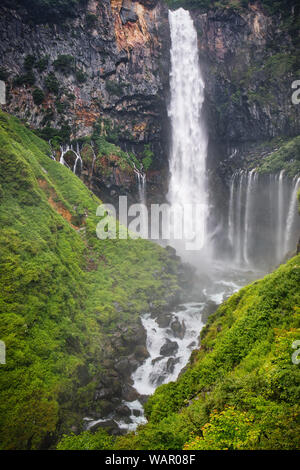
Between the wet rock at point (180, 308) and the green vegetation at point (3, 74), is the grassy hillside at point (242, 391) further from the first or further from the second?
the green vegetation at point (3, 74)

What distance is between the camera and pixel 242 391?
6566mm

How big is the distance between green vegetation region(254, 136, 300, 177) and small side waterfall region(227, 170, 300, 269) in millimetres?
849

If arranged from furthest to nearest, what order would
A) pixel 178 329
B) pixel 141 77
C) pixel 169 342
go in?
1. pixel 141 77
2. pixel 178 329
3. pixel 169 342

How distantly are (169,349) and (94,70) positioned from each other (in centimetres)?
3263

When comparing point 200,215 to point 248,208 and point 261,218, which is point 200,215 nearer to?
point 248,208

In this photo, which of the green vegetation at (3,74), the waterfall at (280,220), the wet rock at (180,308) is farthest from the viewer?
the waterfall at (280,220)

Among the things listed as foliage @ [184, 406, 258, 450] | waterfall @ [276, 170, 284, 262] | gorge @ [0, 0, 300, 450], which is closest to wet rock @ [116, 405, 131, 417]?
gorge @ [0, 0, 300, 450]

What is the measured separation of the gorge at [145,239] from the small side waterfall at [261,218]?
0.20 meters

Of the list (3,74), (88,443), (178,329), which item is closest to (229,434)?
(88,443)

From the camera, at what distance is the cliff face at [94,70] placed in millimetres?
29875

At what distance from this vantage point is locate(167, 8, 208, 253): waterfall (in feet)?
128

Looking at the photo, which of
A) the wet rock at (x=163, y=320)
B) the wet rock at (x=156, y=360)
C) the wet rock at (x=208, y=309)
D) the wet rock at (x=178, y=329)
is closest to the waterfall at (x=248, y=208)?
the wet rock at (x=208, y=309)

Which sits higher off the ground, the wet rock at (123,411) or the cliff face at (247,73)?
the cliff face at (247,73)

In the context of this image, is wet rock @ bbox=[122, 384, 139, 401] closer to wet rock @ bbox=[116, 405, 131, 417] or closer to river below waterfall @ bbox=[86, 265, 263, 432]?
river below waterfall @ bbox=[86, 265, 263, 432]
